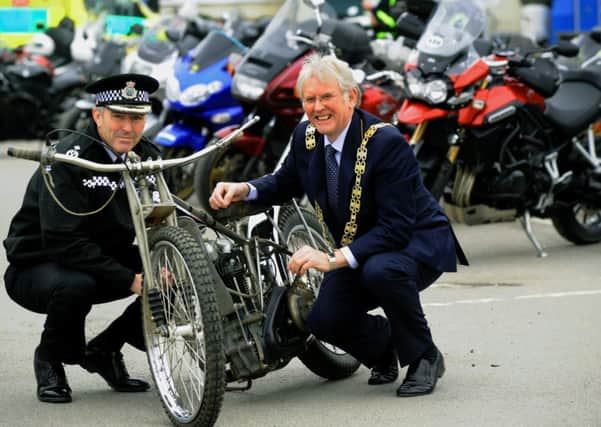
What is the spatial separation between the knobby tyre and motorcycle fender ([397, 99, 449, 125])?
11.4ft

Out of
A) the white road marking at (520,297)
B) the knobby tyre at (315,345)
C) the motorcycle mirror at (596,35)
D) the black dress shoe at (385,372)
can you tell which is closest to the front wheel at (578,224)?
the white road marking at (520,297)

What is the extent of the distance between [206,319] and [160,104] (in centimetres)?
902

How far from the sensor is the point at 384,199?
19.0 ft

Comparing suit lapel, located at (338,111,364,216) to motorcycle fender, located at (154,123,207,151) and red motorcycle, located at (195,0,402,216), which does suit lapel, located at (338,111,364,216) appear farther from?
motorcycle fender, located at (154,123,207,151)

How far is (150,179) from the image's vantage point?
5.89m

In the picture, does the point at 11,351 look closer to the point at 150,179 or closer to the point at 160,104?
the point at 150,179

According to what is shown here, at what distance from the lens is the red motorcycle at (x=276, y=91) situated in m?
11.8

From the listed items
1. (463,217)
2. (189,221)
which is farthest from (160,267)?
(463,217)

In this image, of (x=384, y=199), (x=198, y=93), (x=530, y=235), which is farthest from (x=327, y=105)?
(x=198, y=93)

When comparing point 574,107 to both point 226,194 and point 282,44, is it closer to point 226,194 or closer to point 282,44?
point 282,44

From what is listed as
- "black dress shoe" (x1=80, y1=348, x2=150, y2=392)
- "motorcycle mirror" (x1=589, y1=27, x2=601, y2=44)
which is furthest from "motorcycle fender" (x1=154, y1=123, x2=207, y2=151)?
"black dress shoe" (x1=80, y1=348, x2=150, y2=392)

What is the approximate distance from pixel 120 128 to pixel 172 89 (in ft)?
22.8

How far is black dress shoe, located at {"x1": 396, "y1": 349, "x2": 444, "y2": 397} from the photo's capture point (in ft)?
19.6

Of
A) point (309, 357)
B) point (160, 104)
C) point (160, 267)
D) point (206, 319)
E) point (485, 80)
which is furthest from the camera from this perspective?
point (160, 104)
